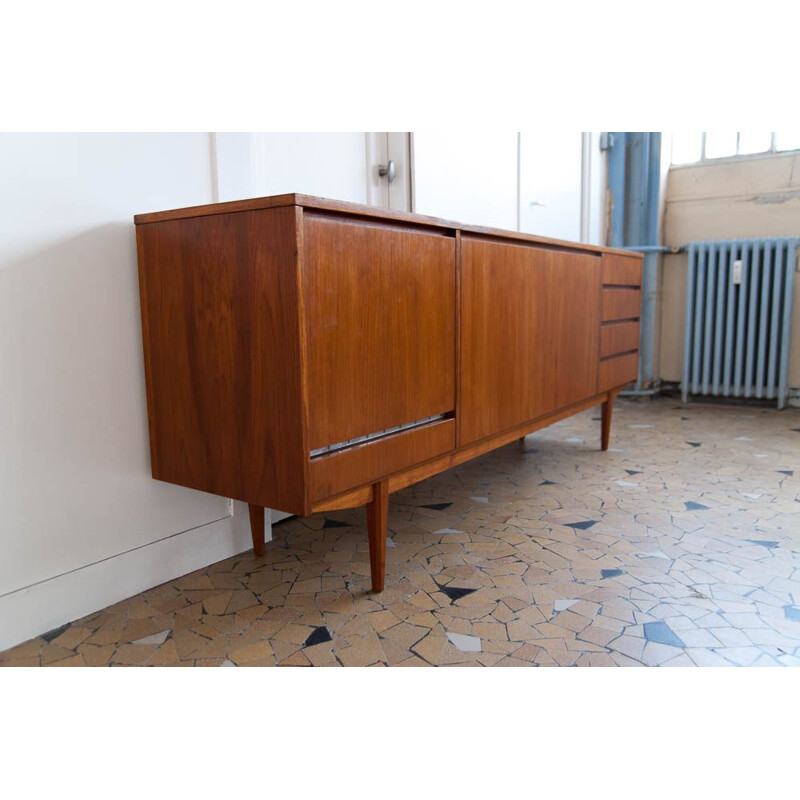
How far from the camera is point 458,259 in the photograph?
1.61 m

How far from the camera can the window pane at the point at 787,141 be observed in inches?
144

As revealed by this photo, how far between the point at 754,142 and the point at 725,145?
16cm

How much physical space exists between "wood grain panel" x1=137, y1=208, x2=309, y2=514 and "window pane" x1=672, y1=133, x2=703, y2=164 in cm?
358

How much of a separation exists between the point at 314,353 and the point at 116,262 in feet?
1.75

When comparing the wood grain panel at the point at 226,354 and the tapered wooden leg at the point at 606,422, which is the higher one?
the wood grain panel at the point at 226,354

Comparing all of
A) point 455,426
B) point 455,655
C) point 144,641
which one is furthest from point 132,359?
point 455,655

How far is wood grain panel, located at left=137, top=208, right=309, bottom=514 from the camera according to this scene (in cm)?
120

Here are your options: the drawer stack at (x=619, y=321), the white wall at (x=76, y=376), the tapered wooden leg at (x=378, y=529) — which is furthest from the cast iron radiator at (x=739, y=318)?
the white wall at (x=76, y=376)

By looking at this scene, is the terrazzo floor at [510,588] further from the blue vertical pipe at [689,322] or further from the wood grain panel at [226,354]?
the blue vertical pipe at [689,322]

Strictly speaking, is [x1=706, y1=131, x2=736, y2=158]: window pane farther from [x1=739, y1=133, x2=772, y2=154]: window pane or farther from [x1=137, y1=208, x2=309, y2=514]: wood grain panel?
[x1=137, y1=208, x2=309, y2=514]: wood grain panel

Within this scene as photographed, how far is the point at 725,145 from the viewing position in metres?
3.89

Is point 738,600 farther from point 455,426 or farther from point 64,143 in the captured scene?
point 64,143

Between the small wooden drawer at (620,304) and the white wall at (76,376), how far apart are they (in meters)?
1.55

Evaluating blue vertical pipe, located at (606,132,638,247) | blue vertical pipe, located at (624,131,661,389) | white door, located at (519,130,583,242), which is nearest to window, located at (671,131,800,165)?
blue vertical pipe, located at (624,131,661,389)
